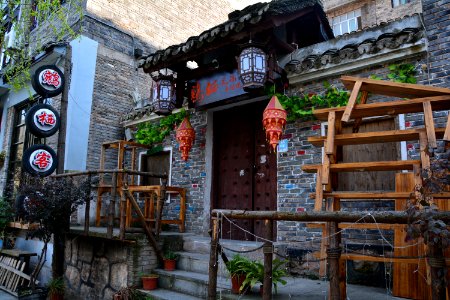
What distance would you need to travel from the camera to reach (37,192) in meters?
6.17

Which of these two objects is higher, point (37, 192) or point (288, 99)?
point (288, 99)

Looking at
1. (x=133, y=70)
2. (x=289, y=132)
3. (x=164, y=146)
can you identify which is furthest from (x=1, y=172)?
(x=289, y=132)

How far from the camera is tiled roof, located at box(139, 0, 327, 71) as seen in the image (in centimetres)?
533

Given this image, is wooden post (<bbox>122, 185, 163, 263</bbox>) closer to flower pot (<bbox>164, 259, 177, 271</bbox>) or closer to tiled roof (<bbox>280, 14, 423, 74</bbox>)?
flower pot (<bbox>164, 259, 177, 271</bbox>)

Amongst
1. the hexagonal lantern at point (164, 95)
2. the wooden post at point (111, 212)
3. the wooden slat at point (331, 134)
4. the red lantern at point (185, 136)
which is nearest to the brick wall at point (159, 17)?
the hexagonal lantern at point (164, 95)

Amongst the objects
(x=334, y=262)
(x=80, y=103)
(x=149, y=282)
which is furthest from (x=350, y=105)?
(x=80, y=103)

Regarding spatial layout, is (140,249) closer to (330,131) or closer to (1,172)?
(330,131)

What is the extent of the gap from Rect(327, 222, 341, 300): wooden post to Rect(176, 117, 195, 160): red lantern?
4704 mm

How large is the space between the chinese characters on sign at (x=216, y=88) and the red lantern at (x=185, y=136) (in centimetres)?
52

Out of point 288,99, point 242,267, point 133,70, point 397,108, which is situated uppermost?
point 133,70

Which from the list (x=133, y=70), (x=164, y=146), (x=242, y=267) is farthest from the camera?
(x=133, y=70)

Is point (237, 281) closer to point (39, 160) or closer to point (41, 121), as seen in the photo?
point (39, 160)

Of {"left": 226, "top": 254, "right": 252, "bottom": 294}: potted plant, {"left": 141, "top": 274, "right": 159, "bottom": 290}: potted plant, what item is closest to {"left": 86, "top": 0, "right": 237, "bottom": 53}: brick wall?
{"left": 141, "top": 274, "right": 159, "bottom": 290}: potted plant

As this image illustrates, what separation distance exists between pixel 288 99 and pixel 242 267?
310 cm
